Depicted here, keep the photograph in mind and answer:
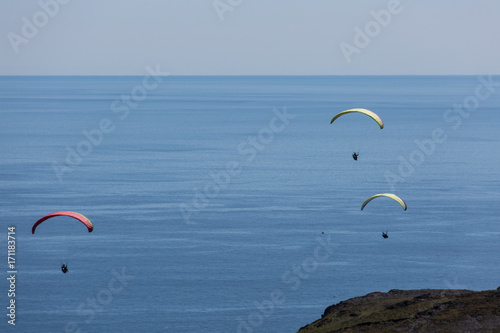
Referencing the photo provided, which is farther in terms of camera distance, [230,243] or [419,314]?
[230,243]

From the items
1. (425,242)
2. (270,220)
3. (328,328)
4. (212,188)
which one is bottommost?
(328,328)

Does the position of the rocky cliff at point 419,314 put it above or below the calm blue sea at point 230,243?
below

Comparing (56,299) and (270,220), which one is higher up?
(270,220)

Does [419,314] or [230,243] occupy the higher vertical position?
[230,243]

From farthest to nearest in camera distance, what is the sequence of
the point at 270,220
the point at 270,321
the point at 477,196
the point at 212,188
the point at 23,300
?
the point at 212,188 < the point at 477,196 < the point at 270,220 < the point at 23,300 < the point at 270,321

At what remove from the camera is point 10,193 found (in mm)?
138000

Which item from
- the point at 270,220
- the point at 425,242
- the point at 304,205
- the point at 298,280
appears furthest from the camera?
the point at 304,205

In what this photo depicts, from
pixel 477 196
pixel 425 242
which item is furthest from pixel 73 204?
pixel 477 196

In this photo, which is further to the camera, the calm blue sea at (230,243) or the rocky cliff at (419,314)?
the calm blue sea at (230,243)

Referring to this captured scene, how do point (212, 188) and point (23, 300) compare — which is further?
point (212, 188)

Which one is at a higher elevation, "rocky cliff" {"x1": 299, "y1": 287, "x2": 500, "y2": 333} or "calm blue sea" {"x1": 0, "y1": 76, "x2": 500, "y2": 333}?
"calm blue sea" {"x1": 0, "y1": 76, "x2": 500, "y2": 333}

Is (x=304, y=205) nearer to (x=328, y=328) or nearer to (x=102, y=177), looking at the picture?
(x=102, y=177)

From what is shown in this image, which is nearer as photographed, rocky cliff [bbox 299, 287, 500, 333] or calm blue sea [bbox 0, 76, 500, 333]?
rocky cliff [bbox 299, 287, 500, 333]

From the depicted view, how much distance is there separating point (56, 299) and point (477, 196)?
8564cm
